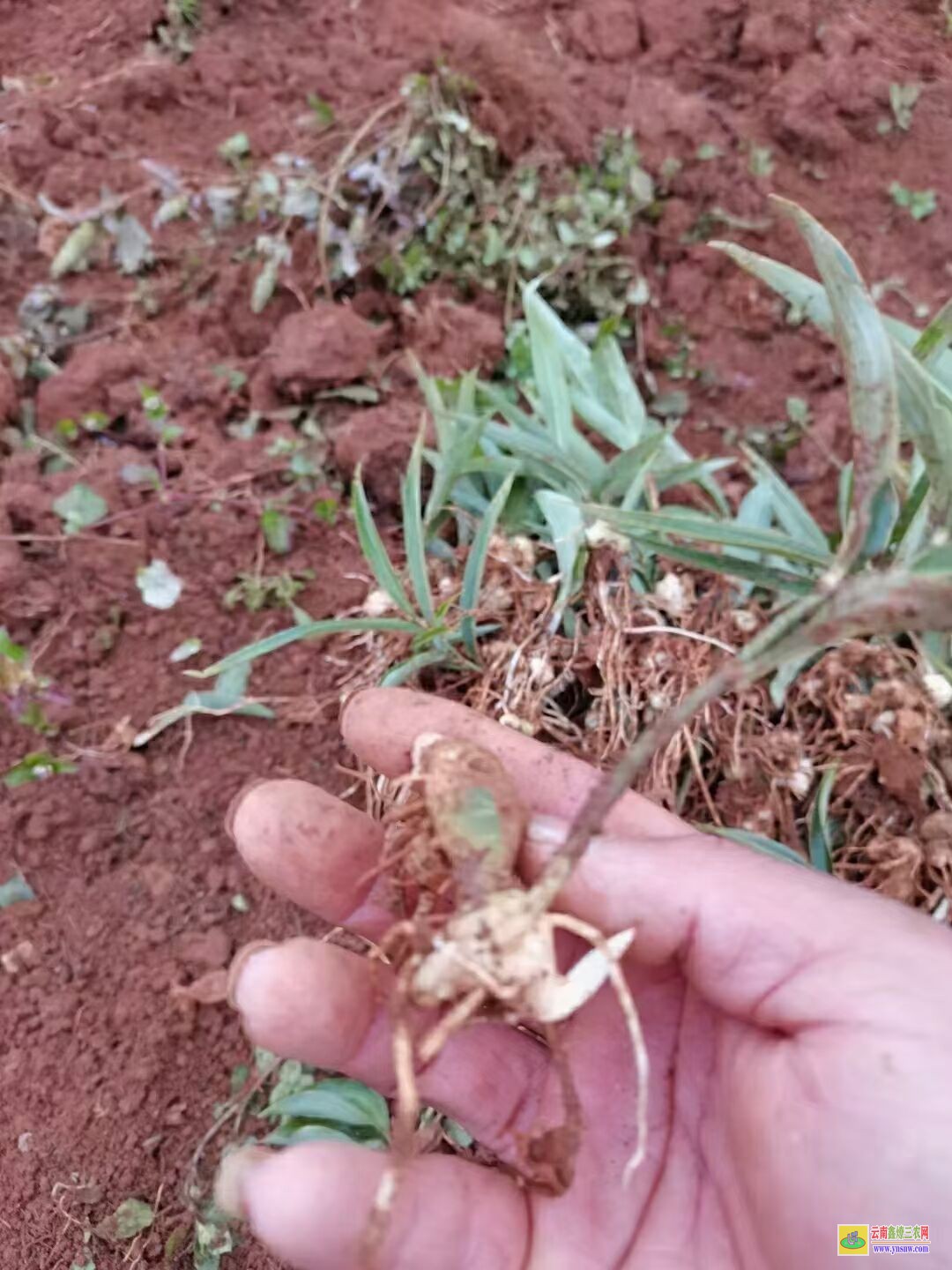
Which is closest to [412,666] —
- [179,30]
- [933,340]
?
[933,340]

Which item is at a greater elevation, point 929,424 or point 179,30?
point 929,424

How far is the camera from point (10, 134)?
6.34 feet

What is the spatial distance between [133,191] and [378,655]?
1.10m

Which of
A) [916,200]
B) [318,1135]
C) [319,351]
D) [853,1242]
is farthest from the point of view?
[916,200]

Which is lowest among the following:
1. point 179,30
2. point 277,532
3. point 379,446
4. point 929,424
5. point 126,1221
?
point 126,1221

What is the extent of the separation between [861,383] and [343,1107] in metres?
0.91

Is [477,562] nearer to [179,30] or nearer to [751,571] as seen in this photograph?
[751,571]

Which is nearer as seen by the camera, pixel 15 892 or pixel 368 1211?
pixel 368 1211

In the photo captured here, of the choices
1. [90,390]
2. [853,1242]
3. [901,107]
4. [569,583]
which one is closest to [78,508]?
[90,390]

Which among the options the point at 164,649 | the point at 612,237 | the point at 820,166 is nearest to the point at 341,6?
the point at 612,237

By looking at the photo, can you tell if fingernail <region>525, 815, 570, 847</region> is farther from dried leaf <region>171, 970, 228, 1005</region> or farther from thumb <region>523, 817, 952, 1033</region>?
dried leaf <region>171, 970, 228, 1005</region>

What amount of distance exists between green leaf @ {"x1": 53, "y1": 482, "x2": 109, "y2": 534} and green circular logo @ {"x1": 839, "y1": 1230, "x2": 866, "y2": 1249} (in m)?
1.31

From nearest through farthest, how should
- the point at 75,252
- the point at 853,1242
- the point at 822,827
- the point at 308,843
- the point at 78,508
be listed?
the point at 853,1242
the point at 308,843
the point at 822,827
the point at 78,508
the point at 75,252

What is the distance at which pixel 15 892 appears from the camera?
1.32 m
